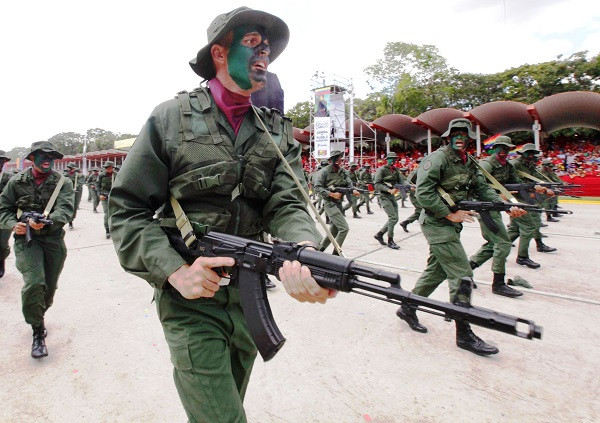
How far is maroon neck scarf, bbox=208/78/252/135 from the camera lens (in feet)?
5.76

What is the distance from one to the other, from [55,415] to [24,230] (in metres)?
1.81

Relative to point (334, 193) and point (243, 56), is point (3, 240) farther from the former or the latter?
point (243, 56)

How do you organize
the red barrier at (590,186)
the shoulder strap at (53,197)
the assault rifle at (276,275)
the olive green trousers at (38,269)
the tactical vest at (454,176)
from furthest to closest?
1. the red barrier at (590,186)
2. the tactical vest at (454,176)
3. the shoulder strap at (53,197)
4. the olive green trousers at (38,269)
5. the assault rifle at (276,275)

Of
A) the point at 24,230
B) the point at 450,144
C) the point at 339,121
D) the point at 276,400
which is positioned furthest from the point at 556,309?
the point at 339,121

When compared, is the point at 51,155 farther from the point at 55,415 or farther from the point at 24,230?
the point at 55,415

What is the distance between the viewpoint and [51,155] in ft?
12.4

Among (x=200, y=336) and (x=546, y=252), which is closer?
(x=200, y=336)

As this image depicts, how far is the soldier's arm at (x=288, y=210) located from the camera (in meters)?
1.68

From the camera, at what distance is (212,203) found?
168 centimetres

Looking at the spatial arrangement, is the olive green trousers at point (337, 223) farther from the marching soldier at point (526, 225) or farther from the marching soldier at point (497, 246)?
the marching soldier at point (526, 225)

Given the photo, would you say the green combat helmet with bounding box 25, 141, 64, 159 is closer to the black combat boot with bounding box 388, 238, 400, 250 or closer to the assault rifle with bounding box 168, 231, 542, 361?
the assault rifle with bounding box 168, 231, 542, 361

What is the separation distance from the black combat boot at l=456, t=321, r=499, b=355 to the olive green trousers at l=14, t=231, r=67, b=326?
3.63 m

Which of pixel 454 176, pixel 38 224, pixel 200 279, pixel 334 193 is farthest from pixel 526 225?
pixel 38 224

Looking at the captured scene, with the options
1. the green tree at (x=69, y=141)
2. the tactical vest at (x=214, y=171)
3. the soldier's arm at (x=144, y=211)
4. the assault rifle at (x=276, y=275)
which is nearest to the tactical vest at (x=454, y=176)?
the tactical vest at (x=214, y=171)
